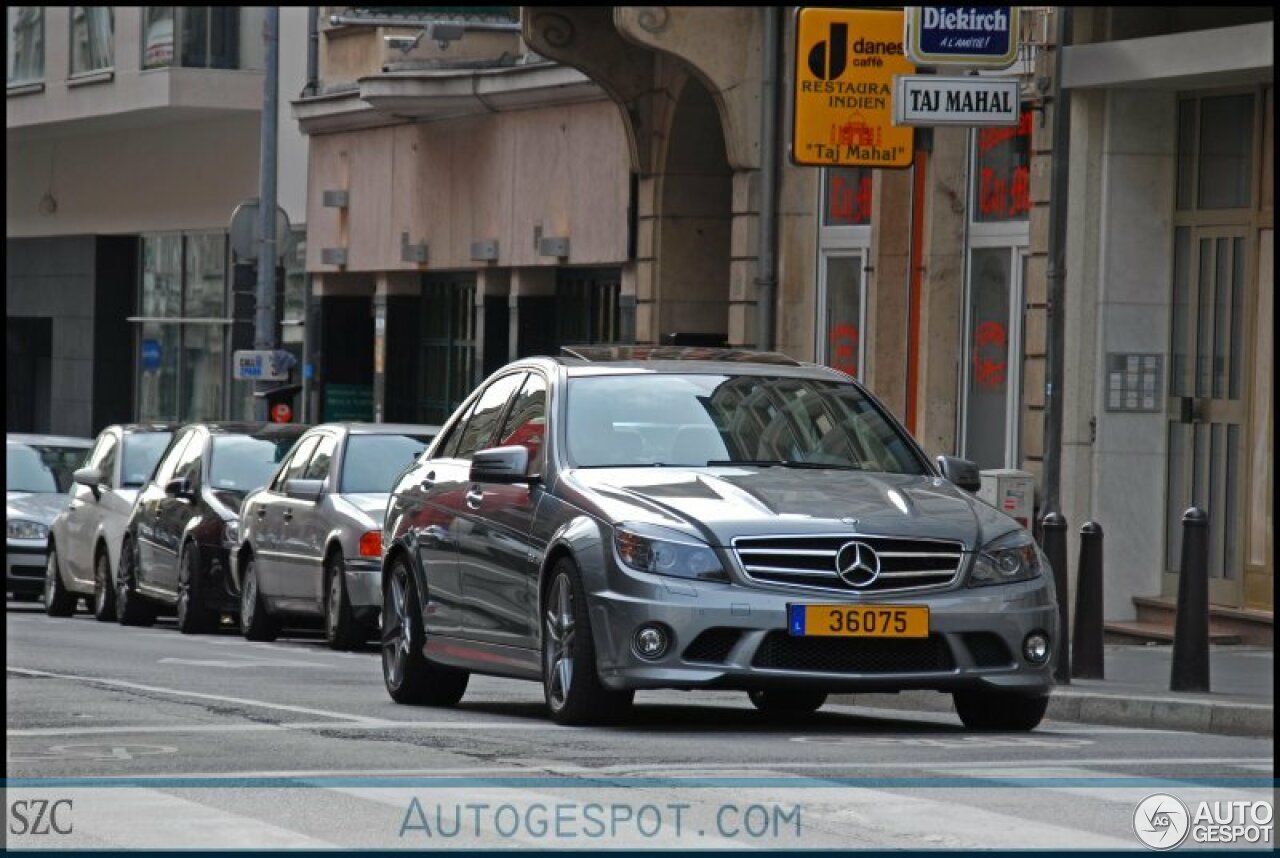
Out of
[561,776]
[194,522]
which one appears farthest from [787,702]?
[194,522]

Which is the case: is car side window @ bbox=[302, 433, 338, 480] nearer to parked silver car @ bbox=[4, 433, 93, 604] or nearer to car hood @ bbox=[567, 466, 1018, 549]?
parked silver car @ bbox=[4, 433, 93, 604]

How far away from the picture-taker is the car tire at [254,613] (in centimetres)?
2189

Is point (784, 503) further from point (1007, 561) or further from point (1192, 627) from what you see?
point (1192, 627)

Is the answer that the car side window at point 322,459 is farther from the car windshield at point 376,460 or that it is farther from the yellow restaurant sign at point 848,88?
the yellow restaurant sign at point 848,88

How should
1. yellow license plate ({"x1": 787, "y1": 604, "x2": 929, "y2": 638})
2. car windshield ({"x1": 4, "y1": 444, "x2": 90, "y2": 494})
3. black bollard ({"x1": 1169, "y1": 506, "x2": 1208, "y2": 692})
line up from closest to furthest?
1. yellow license plate ({"x1": 787, "y1": 604, "x2": 929, "y2": 638})
2. black bollard ({"x1": 1169, "y1": 506, "x2": 1208, "y2": 692})
3. car windshield ({"x1": 4, "y1": 444, "x2": 90, "y2": 494})

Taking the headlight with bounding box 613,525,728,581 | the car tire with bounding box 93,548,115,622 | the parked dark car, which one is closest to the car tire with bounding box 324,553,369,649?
the parked dark car

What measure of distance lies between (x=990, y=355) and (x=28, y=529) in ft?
33.8

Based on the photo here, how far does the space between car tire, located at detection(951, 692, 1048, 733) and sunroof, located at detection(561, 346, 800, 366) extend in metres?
1.97

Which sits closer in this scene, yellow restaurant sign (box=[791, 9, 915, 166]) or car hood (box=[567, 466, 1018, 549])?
car hood (box=[567, 466, 1018, 549])

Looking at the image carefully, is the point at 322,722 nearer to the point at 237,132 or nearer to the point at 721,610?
the point at 721,610

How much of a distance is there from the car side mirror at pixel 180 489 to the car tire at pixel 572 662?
38.7ft

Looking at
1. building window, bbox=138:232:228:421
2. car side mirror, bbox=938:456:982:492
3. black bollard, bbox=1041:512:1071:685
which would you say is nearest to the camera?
car side mirror, bbox=938:456:982:492

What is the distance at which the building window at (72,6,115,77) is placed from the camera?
43.9m

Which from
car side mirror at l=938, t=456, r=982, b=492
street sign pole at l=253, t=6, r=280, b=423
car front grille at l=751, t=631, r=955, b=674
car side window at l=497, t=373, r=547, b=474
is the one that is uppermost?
street sign pole at l=253, t=6, r=280, b=423
